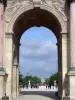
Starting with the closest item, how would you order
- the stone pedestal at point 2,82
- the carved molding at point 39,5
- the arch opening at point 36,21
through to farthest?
the stone pedestal at point 2,82 → the carved molding at point 39,5 → the arch opening at point 36,21

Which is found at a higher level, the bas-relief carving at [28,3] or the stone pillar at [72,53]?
the bas-relief carving at [28,3]

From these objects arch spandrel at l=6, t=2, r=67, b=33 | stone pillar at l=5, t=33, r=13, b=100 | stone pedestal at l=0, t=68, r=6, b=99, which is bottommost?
stone pedestal at l=0, t=68, r=6, b=99

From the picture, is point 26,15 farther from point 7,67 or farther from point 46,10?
point 7,67

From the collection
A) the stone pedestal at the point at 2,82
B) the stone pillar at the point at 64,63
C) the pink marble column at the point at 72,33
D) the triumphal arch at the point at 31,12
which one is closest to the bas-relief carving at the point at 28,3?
the triumphal arch at the point at 31,12

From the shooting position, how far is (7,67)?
84.7ft

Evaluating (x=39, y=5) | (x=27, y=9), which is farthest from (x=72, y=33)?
(x=27, y=9)

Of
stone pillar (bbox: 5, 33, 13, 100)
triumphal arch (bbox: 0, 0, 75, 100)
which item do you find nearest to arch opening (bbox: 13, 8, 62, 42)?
triumphal arch (bbox: 0, 0, 75, 100)

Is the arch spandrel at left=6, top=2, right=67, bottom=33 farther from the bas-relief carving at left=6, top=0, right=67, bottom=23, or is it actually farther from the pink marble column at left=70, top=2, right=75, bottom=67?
the pink marble column at left=70, top=2, right=75, bottom=67

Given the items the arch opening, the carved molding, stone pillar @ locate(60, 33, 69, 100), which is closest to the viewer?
stone pillar @ locate(60, 33, 69, 100)

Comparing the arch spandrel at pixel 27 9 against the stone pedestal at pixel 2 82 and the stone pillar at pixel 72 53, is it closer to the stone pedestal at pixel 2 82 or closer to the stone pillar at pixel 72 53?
the stone pillar at pixel 72 53

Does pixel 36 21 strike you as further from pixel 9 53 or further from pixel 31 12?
pixel 9 53

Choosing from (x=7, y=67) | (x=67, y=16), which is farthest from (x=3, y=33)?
(x=67, y=16)

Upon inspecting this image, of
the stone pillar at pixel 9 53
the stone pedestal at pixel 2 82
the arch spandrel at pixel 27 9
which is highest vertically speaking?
the arch spandrel at pixel 27 9

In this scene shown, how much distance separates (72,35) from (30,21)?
22.8ft
